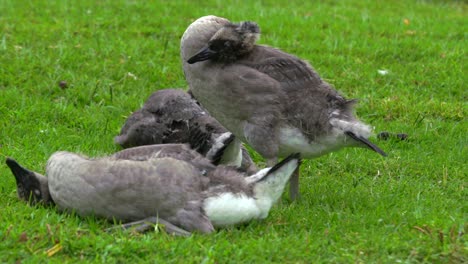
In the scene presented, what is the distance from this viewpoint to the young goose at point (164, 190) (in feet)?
19.1

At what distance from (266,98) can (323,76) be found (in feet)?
12.1

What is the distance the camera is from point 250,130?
22.2 ft

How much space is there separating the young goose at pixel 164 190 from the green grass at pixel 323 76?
141 millimetres

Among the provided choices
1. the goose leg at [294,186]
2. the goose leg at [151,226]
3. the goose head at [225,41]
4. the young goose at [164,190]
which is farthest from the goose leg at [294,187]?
the goose leg at [151,226]

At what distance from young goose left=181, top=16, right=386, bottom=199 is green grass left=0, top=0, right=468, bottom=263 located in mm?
535

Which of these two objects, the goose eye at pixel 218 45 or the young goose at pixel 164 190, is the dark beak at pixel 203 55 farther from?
the young goose at pixel 164 190

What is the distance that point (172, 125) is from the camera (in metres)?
8.12

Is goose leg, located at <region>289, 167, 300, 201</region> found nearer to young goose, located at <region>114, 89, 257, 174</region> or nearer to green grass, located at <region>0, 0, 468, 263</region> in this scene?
green grass, located at <region>0, 0, 468, 263</region>

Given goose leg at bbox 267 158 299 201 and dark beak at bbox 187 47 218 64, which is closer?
dark beak at bbox 187 47 218 64

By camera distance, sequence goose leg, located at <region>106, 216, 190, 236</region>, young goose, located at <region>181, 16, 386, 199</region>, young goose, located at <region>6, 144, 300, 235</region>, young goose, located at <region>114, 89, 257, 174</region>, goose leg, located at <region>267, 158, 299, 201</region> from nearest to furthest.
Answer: goose leg, located at <region>106, 216, 190, 236</region> < young goose, located at <region>6, 144, 300, 235</region> < young goose, located at <region>181, 16, 386, 199</region> < goose leg, located at <region>267, 158, 299, 201</region> < young goose, located at <region>114, 89, 257, 174</region>

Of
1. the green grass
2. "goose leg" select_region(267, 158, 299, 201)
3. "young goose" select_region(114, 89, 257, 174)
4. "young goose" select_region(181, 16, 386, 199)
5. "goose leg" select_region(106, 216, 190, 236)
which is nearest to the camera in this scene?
the green grass

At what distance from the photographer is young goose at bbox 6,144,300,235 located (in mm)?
5809

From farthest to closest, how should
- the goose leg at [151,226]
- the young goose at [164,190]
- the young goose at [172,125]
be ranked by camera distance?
the young goose at [172,125]
the young goose at [164,190]
the goose leg at [151,226]

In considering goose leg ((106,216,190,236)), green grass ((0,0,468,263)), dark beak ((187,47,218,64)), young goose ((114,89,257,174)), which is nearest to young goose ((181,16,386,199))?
dark beak ((187,47,218,64))
